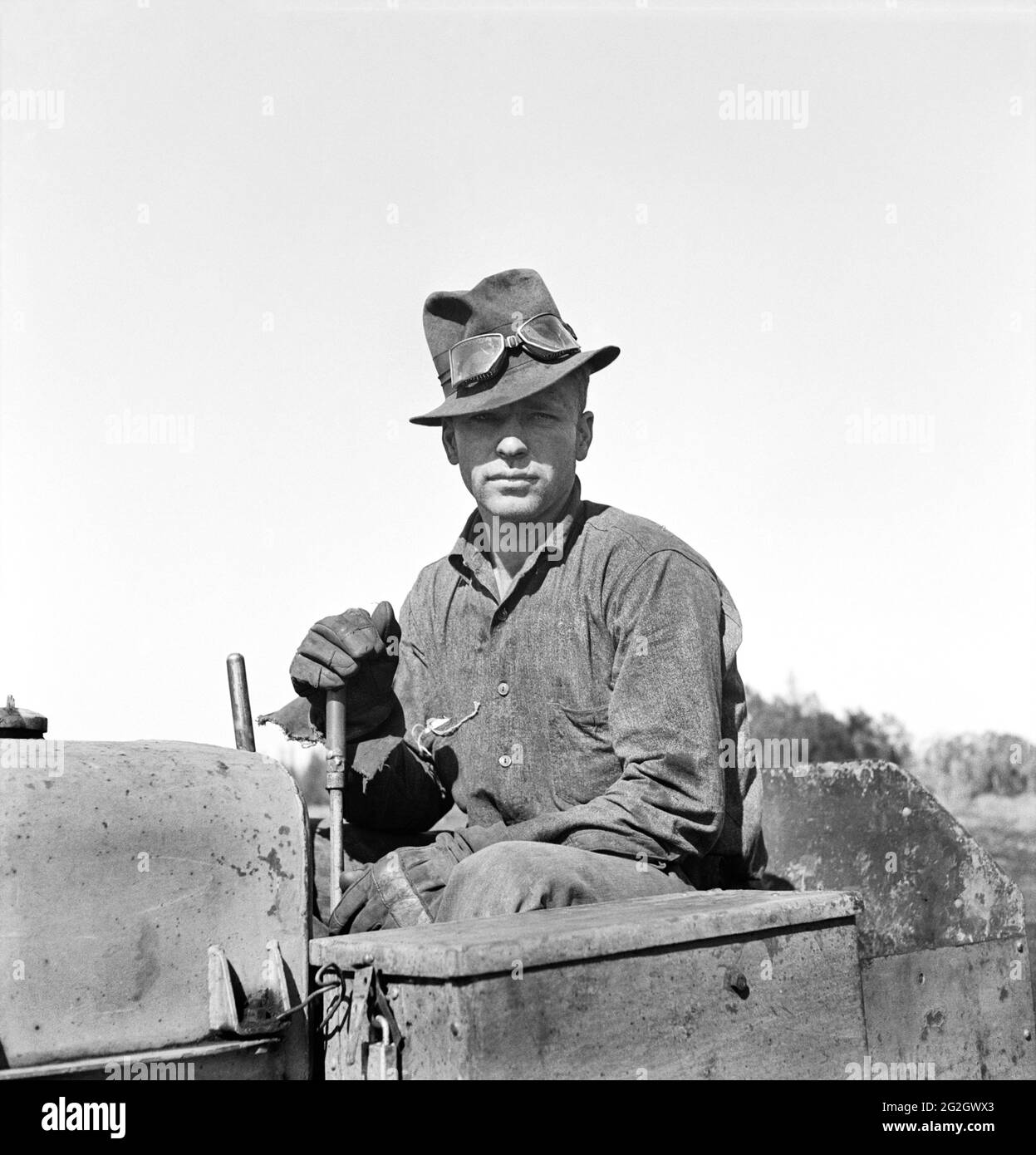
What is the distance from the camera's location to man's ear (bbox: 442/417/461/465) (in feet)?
11.8

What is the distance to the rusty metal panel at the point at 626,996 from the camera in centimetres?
222

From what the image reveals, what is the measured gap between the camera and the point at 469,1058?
2.18 meters

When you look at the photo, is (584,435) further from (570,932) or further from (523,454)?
(570,932)

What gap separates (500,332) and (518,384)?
0.53ft

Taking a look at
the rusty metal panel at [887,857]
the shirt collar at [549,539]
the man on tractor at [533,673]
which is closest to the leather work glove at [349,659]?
the man on tractor at [533,673]

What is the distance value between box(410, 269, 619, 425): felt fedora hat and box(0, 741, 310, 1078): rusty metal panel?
1.13 m

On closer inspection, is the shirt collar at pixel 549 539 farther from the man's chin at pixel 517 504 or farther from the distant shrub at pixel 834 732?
the distant shrub at pixel 834 732

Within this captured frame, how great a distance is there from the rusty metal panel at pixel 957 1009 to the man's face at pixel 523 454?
1.56m

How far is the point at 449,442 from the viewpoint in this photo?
11.9 feet

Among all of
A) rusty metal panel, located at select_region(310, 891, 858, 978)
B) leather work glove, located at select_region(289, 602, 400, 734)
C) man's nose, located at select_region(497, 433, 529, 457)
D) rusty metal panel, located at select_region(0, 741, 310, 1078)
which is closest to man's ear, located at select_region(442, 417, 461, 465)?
man's nose, located at select_region(497, 433, 529, 457)

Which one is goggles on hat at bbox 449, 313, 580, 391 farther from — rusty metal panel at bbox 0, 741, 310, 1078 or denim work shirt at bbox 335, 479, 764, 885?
rusty metal panel at bbox 0, 741, 310, 1078
